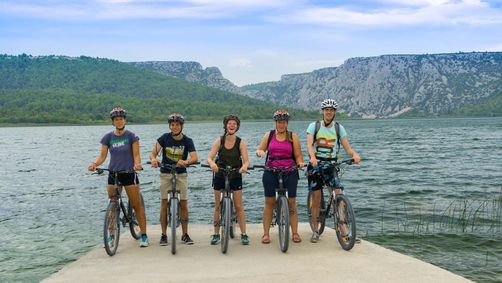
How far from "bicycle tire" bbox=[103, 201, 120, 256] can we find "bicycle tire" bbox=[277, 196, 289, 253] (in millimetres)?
3171

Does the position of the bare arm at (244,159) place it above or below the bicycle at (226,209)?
above

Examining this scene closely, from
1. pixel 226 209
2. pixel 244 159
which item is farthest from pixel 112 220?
pixel 244 159

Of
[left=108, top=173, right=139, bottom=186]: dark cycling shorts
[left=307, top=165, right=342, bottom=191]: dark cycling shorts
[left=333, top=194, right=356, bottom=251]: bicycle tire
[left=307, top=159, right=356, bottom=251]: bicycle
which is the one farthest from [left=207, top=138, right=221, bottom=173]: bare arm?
[left=333, top=194, right=356, bottom=251]: bicycle tire

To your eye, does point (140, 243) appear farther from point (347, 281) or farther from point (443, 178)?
point (443, 178)

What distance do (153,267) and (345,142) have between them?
4299 millimetres

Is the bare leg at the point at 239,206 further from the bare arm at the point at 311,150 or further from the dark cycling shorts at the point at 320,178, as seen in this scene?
the bare arm at the point at 311,150

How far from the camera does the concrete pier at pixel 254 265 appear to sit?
23.7ft

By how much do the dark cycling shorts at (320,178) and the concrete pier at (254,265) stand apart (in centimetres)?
118

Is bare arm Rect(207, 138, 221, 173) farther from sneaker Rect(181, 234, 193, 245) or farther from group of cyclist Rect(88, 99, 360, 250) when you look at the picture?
sneaker Rect(181, 234, 193, 245)

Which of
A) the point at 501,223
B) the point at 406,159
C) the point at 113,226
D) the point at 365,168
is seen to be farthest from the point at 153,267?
the point at 406,159

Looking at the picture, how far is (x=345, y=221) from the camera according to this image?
348 inches

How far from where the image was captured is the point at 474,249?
12656 millimetres

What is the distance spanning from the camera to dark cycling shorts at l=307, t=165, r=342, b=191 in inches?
358

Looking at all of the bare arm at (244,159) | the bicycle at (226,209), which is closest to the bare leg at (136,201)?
the bicycle at (226,209)
